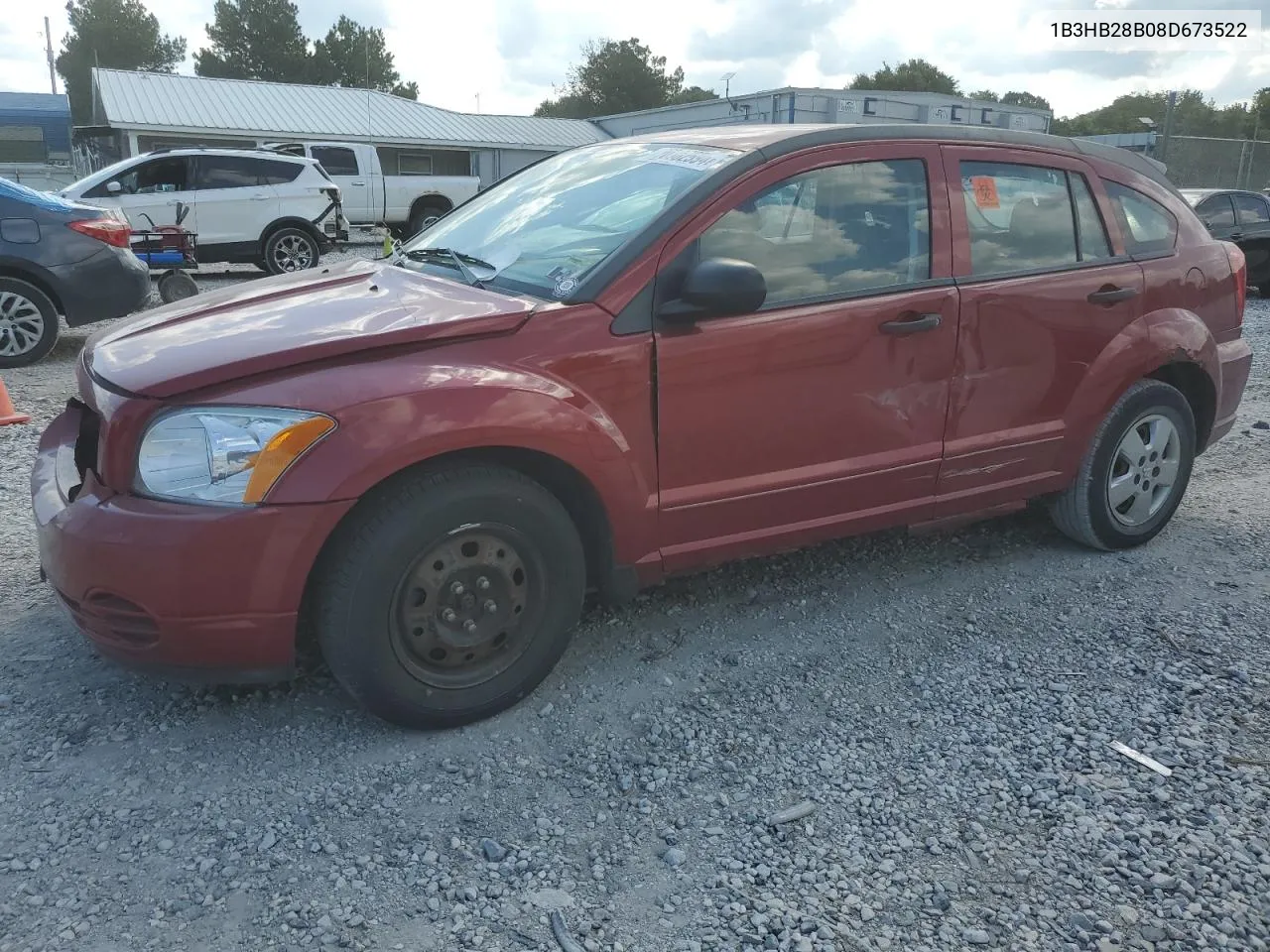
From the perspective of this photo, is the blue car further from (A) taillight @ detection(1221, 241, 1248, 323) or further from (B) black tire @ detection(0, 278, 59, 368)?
(A) taillight @ detection(1221, 241, 1248, 323)

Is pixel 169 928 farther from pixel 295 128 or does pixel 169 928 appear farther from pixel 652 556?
pixel 295 128

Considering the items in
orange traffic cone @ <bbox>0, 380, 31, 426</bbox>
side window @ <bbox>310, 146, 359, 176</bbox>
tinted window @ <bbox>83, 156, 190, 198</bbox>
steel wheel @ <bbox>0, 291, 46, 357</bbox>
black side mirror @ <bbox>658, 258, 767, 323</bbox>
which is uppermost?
side window @ <bbox>310, 146, 359, 176</bbox>

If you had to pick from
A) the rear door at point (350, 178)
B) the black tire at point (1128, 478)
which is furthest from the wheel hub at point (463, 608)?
the rear door at point (350, 178)

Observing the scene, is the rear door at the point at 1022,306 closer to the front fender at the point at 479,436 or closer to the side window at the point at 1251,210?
the front fender at the point at 479,436

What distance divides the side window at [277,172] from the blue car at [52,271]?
6679 mm

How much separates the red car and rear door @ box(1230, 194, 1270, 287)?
10.9 meters

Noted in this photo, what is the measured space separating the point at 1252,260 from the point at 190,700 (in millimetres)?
14779

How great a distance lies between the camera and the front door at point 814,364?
3205 mm

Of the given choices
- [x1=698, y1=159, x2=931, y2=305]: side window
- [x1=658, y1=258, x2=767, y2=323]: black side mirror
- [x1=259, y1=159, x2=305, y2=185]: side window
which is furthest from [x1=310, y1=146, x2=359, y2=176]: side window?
[x1=658, y1=258, x2=767, y2=323]: black side mirror

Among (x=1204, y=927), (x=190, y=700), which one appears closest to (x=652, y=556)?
(x=190, y=700)

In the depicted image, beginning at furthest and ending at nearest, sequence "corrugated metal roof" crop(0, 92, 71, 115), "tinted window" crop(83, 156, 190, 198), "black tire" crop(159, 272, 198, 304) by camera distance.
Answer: "corrugated metal roof" crop(0, 92, 71, 115) < "tinted window" crop(83, 156, 190, 198) < "black tire" crop(159, 272, 198, 304)

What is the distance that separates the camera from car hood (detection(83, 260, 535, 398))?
2.71m

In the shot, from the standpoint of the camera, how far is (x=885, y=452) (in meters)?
3.61

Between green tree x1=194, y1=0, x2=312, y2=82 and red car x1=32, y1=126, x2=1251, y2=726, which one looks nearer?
red car x1=32, y1=126, x2=1251, y2=726
